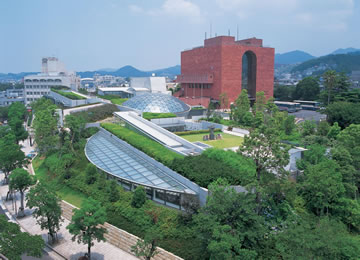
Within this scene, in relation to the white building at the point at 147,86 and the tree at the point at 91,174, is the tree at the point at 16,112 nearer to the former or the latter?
the white building at the point at 147,86

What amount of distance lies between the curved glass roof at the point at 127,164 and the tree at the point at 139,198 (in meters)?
1.14

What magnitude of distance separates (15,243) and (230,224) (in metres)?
10.8

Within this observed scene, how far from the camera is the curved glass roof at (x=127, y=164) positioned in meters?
22.2

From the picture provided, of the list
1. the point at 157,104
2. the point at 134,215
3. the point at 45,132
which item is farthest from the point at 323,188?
the point at 157,104

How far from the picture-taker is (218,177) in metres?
20.6

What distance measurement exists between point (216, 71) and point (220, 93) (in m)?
5.12

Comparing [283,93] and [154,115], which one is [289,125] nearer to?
[154,115]

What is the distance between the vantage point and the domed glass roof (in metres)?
49.7

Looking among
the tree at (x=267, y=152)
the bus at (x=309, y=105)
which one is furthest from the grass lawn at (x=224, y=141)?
the bus at (x=309, y=105)

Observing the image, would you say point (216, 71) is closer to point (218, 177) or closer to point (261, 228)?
point (218, 177)

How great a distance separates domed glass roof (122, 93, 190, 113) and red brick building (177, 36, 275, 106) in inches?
525

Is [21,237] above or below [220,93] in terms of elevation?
below

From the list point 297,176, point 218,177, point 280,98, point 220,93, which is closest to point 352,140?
point 297,176

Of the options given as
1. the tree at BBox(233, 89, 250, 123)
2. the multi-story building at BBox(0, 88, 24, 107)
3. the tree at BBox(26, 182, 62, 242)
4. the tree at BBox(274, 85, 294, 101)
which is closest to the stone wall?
the tree at BBox(26, 182, 62, 242)
